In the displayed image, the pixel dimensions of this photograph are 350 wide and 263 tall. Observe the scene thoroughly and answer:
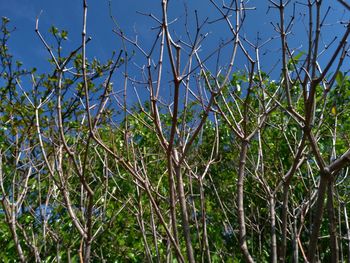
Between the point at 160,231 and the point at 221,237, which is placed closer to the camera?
the point at 160,231

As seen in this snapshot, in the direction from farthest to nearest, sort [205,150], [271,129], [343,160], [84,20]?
[205,150] < [271,129] < [84,20] < [343,160]

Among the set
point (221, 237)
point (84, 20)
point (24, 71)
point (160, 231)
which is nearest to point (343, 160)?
point (84, 20)

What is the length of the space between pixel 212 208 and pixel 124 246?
1.07 meters

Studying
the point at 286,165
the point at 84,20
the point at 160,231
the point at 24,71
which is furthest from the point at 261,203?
the point at 24,71

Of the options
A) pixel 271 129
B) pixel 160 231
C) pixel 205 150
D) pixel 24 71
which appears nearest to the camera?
pixel 160 231

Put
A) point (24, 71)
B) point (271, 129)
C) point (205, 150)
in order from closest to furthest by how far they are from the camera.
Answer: point (271, 129) < point (205, 150) < point (24, 71)

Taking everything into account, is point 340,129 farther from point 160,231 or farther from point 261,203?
point 160,231

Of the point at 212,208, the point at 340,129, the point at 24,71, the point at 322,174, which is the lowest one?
the point at 322,174

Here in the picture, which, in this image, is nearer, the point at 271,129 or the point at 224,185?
the point at 224,185

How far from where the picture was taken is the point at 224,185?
184 inches

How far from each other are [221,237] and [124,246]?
0.99 meters

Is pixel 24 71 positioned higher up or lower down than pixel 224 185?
higher up

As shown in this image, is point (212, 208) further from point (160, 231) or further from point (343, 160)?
point (343, 160)

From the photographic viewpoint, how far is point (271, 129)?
5320mm
